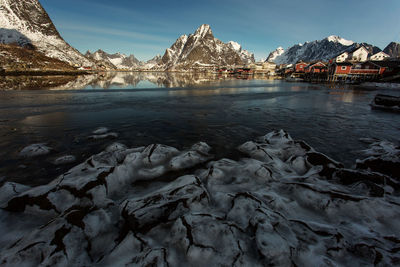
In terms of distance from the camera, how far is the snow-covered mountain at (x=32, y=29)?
128000 millimetres

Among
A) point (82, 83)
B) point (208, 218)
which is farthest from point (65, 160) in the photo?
point (82, 83)

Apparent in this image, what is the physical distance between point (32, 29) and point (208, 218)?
222 metres

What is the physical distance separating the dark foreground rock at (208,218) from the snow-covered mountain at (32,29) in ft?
563

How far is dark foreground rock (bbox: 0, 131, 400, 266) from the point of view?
258cm

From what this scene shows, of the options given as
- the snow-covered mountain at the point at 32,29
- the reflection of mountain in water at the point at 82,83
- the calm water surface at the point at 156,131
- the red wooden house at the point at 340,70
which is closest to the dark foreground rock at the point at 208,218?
the calm water surface at the point at 156,131

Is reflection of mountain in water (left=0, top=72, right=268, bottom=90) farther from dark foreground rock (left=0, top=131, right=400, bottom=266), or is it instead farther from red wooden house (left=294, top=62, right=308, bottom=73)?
red wooden house (left=294, top=62, right=308, bottom=73)

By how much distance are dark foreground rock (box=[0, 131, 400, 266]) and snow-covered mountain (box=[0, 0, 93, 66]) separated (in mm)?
171578

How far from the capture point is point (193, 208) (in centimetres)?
362

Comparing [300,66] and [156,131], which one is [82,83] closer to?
[156,131]

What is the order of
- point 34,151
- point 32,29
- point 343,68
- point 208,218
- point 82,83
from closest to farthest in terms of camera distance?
1. point 208,218
2. point 34,151
3. point 82,83
4. point 343,68
5. point 32,29

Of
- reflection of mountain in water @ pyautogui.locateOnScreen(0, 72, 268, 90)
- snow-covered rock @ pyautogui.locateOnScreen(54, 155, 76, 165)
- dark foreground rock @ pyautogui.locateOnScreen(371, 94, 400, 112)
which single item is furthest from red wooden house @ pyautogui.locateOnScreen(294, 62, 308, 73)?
snow-covered rock @ pyautogui.locateOnScreen(54, 155, 76, 165)

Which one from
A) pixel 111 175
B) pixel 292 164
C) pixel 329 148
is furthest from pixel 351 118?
pixel 111 175

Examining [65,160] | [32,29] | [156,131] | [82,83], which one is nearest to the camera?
[65,160]

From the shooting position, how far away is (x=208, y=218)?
307 centimetres
